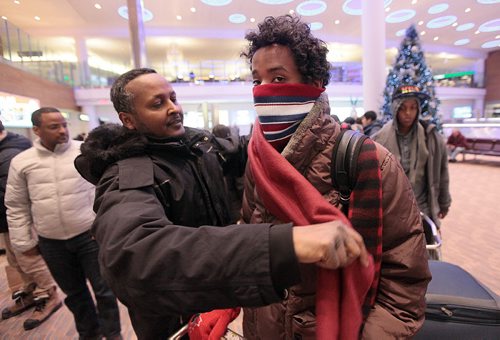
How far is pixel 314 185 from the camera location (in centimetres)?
93

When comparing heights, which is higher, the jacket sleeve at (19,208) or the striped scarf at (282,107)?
the striped scarf at (282,107)

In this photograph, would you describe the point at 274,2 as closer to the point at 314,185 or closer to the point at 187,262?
the point at 314,185

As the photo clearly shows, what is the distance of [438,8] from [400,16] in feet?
5.86

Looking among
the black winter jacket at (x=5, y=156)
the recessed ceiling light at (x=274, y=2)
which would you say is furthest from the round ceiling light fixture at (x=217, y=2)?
the black winter jacket at (x=5, y=156)

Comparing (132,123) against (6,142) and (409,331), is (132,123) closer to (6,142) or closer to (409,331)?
(409,331)

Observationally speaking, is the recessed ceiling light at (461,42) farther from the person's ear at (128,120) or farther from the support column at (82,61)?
the person's ear at (128,120)

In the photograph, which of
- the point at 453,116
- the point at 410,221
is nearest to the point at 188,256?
the point at 410,221

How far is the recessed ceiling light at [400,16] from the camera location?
49.1ft

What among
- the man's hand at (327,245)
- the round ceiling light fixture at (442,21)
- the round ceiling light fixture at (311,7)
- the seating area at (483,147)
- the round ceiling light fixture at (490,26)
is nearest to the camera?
the man's hand at (327,245)

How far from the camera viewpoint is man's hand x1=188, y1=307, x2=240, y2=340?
0.95m

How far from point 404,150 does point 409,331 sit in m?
2.22

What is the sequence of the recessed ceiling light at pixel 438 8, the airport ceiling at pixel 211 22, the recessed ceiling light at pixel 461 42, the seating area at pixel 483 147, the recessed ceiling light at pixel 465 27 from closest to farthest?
1. the seating area at pixel 483 147
2. the airport ceiling at pixel 211 22
3. the recessed ceiling light at pixel 438 8
4. the recessed ceiling light at pixel 465 27
5. the recessed ceiling light at pixel 461 42

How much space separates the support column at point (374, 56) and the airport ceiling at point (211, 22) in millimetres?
5863

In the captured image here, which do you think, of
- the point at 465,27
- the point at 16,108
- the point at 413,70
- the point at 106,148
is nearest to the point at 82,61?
the point at 16,108
